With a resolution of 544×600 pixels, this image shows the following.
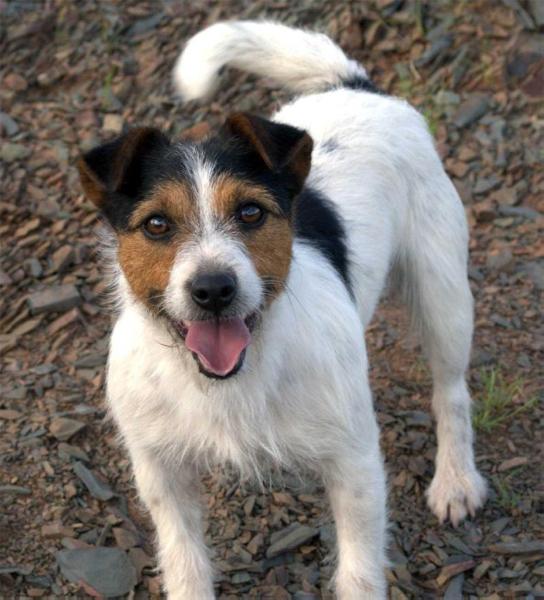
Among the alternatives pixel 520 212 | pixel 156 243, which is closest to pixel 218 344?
pixel 156 243

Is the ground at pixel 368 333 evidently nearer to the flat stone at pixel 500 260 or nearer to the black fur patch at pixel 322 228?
the flat stone at pixel 500 260

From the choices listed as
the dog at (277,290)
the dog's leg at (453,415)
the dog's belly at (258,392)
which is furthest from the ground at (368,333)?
the dog's belly at (258,392)

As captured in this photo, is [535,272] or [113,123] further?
[113,123]

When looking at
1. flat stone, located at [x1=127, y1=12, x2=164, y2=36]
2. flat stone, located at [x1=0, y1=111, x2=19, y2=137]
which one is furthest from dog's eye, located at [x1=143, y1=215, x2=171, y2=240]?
flat stone, located at [x1=127, y1=12, x2=164, y2=36]

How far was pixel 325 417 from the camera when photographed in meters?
3.78

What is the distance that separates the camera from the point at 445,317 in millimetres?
4879

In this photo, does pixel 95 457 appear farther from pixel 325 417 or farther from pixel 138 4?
pixel 138 4

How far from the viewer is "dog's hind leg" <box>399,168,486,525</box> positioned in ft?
15.6

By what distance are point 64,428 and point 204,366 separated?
1.96 m

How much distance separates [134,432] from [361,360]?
95cm

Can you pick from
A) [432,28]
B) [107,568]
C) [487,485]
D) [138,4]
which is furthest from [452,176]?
[107,568]

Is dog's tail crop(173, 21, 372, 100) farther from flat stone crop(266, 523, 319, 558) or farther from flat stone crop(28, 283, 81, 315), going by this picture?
flat stone crop(266, 523, 319, 558)

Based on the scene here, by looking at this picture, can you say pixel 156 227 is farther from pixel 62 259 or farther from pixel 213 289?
pixel 62 259

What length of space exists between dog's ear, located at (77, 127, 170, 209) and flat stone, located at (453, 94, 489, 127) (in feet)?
12.4
